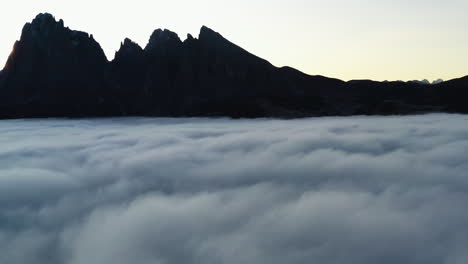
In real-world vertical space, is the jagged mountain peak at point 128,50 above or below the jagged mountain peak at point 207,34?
below

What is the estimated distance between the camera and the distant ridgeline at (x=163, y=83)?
426 feet

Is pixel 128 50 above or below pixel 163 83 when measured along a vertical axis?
above

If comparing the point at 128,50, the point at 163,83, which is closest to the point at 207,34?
the point at 163,83

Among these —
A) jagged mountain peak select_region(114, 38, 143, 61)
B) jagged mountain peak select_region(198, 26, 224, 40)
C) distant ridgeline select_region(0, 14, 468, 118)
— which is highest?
jagged mountain peak select_region(198, 26, 224, 40)

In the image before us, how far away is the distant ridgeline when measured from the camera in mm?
129750

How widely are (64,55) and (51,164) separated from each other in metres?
86.7

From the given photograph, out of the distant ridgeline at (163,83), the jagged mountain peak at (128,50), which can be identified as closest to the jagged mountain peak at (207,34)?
the distant ridgeline at (163,83)

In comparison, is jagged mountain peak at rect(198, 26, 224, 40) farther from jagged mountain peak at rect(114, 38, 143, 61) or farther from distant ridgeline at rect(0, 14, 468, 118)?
jagged mountain peak at rect(114, 38, 143, 61)

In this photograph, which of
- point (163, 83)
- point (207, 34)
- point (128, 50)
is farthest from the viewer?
point (128, 50)

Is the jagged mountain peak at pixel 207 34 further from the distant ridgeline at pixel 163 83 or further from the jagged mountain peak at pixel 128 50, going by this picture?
the jagged mountain peak at pixel 128 50

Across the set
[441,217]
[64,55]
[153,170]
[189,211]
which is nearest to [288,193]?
[189,211]

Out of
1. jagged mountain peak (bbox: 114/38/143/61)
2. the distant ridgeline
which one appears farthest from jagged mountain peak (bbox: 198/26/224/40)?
jagged mountain peak (bbox: 114/38/143/61)

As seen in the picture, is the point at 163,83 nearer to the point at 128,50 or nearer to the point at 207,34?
the point at 128,50

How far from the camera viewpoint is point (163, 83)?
14125 cm
